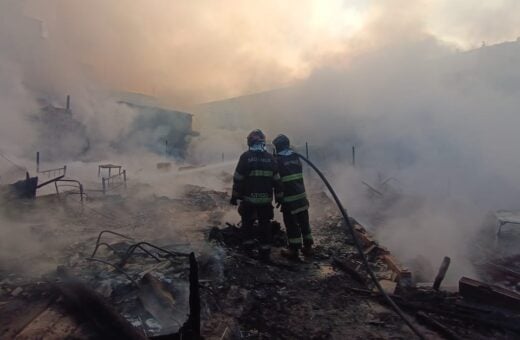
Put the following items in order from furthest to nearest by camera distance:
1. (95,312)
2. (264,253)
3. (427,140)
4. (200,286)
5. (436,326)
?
(427,140)
(264,253)
(200,286)
(436,326)
(95,312)

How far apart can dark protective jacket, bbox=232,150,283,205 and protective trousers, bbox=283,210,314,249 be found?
0.38m

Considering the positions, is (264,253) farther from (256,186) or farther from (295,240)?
(256,186)

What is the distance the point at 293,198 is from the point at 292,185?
0.58ft

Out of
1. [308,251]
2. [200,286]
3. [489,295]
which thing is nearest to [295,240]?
[308,251]

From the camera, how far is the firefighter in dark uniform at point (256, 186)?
4945 mm

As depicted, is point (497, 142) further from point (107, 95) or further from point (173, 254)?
point (107, 95)

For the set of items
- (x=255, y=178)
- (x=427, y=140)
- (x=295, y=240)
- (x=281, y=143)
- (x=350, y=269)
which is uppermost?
(x=427, y=140)

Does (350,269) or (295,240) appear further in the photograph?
(295,240)

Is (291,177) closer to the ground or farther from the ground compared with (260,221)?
farther from the ground

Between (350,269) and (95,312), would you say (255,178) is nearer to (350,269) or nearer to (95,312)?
(350,269)

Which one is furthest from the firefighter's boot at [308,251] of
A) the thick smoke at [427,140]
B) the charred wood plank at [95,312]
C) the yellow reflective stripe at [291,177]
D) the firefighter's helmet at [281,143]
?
the charred wood plank at [95,312]

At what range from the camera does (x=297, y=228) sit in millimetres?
4973

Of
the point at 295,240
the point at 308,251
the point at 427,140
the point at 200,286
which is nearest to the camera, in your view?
the point at 200,286

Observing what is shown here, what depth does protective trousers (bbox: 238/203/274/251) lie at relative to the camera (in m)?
5.00
